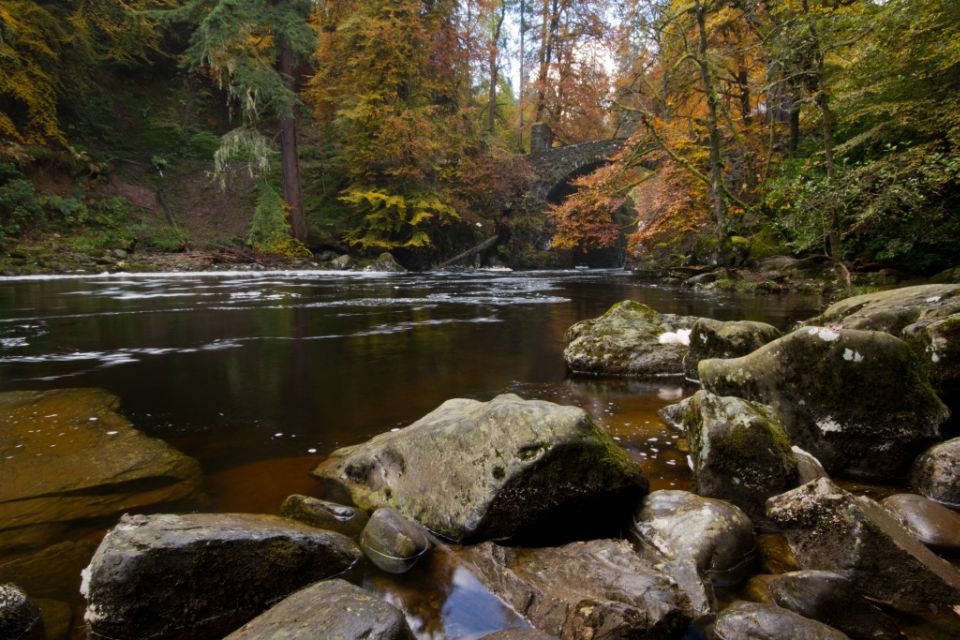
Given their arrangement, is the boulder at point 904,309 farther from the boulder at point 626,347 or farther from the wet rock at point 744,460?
the wet rock at point 744,460

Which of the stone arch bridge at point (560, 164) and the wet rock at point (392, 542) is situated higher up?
the stone arch bridge at point (560, 164)

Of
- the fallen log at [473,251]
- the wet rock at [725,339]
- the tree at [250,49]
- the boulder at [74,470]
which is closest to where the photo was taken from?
the boulder at [74,470]

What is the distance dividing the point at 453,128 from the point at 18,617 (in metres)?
23.4

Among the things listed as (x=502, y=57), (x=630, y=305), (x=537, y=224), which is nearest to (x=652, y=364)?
(x=630, y=305)

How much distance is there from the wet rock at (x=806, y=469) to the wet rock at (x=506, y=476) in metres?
0.86

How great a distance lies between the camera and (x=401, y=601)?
2.24 meters

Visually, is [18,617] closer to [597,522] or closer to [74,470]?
[74,470]

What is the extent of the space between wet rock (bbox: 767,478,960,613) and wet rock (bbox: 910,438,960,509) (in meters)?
0.82

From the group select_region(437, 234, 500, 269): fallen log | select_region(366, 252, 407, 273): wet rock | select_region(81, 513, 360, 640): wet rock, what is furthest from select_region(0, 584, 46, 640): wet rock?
select_region(437, 234, 500, 269): fallen log

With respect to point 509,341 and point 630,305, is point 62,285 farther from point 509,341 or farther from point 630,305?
point 630,305

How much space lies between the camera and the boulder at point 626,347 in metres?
5.88

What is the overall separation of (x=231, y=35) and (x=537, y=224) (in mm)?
15089

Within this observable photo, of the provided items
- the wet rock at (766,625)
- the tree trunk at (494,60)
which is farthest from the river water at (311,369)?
the tree trunk at (494,60)

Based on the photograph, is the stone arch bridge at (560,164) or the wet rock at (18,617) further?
the stone arch bridge at (560,164)
